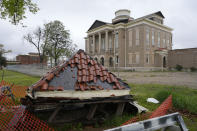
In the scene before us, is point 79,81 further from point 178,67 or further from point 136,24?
point 178,67

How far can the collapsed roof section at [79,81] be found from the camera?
2.73m

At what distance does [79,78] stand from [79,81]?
4.0 inches

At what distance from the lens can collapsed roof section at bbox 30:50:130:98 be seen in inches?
107

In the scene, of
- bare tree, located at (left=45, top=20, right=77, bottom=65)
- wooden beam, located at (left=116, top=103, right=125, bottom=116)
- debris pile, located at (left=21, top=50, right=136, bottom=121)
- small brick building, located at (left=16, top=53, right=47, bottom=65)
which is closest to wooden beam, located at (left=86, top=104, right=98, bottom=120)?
debris pile, located at (left=21, top=50, right=136, bottom=121)

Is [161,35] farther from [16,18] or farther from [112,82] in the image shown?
[112,82]

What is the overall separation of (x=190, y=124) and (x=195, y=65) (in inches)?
1305

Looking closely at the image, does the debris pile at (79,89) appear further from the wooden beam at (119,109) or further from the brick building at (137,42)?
the brick building at (137,42)

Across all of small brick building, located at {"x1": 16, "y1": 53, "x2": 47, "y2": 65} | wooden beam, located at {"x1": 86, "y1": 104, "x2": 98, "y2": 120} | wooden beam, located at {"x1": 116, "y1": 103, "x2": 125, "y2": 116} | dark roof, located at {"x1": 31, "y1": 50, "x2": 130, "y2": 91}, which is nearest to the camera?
dark roof, located at {"x1": 31, "y1": 50, "x2": 130, "y2": 91}

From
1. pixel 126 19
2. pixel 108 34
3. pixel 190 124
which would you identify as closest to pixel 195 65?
pixel 126 19

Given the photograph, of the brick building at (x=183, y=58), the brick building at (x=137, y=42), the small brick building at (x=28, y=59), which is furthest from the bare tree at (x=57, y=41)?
the small brick building at (x=28, y=59)

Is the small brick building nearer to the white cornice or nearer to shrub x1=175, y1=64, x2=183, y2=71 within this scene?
the white cornice

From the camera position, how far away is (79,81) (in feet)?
9.91

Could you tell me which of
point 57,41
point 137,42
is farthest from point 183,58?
point 57,41

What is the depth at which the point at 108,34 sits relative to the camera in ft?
137
